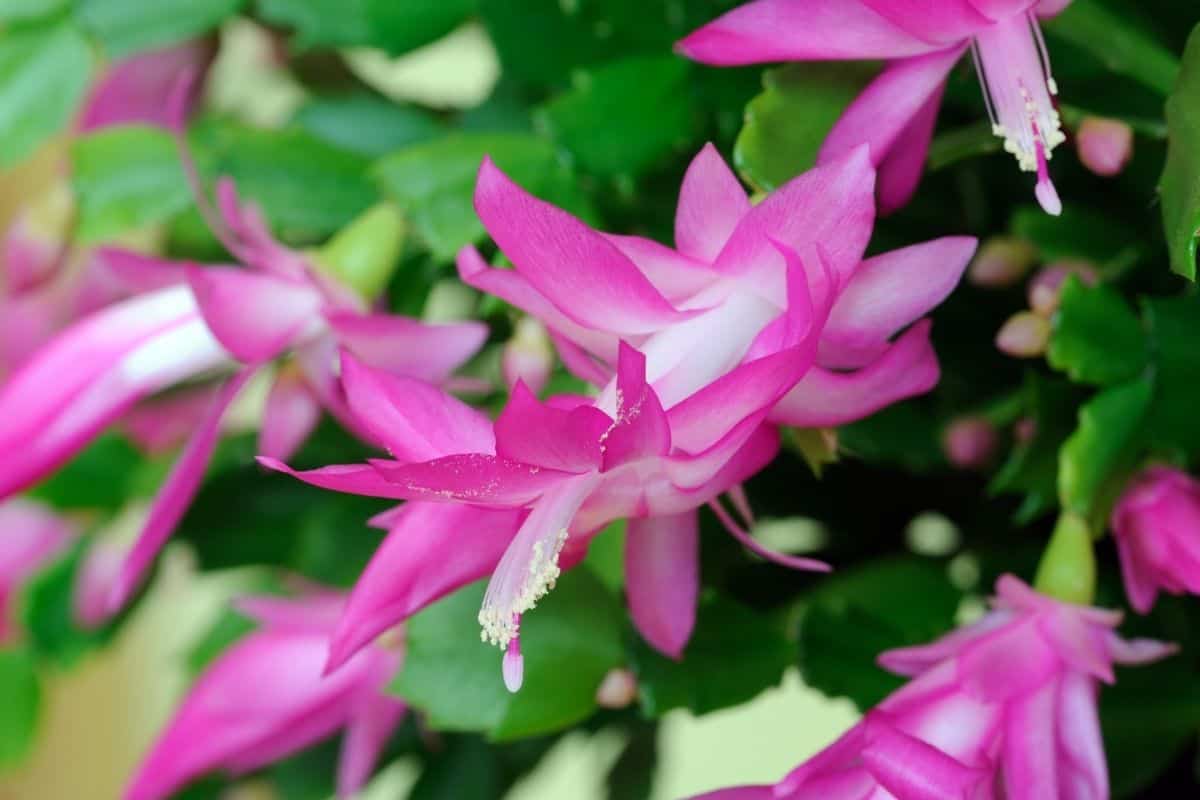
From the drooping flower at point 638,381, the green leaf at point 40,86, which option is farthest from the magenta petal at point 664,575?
the green leaf at point 40,86

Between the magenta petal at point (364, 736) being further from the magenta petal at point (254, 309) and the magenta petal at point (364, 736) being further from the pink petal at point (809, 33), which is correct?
the pink petal at point (809, 33)

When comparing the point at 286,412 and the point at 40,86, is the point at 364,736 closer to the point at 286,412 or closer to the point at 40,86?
the point at 286,412

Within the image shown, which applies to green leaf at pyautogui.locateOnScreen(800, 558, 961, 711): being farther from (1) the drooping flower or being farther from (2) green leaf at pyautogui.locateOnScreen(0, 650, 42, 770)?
(2) green leaf at pyautogui.locateOnScreen(0, 650, 42, 770)

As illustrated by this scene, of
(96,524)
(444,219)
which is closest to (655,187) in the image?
(444,219)

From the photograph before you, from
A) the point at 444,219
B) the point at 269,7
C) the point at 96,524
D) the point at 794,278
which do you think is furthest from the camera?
the point at 96,524

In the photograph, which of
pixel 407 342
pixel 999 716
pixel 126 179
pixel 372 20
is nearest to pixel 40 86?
pixel 126 179

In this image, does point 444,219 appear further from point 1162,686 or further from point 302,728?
point 1162,686
